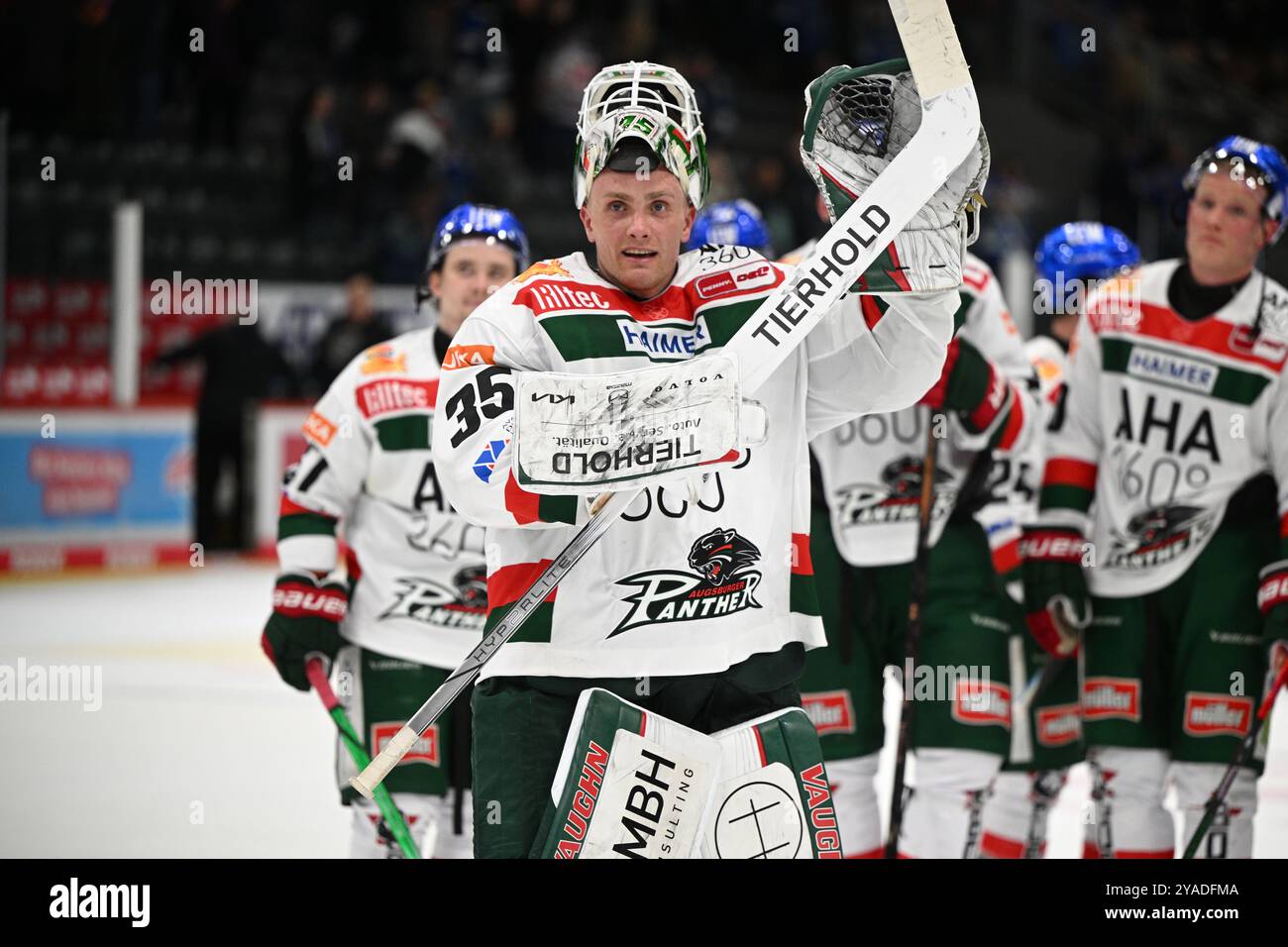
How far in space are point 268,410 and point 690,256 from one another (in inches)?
Answer: 342

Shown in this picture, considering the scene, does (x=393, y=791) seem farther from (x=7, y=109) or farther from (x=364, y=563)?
(x=7, y=109)

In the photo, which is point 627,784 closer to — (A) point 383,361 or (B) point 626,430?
(B) point 626,430

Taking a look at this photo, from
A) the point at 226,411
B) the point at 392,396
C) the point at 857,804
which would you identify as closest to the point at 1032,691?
the point at 857,804

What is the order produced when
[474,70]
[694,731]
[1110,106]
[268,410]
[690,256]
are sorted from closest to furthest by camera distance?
[694,731] < [690,256] < [268,410] < [474,70] < [1110,106]

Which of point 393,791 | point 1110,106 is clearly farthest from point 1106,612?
point 1110,106

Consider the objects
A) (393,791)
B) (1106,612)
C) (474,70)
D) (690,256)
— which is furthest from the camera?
(474,70)

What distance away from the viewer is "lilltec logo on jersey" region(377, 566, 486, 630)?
3.73 metres

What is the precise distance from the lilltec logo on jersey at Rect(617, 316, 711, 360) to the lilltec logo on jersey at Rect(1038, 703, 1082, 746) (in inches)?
87.5

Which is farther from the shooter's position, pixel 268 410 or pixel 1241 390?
pixel 268 410

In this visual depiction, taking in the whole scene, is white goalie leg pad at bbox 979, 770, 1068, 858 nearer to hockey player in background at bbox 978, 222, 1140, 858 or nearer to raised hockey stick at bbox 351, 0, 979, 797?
hockey player in background at bbox 978, 222, 1140, 858

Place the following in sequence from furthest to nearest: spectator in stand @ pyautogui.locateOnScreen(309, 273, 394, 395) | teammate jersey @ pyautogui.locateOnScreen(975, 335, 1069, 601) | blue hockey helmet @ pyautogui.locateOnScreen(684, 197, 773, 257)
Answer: spectator in stand @ pyautogui.locateOnScreen(309, 273, 394, 395)
blue hockey helmet @ pyautogui.locateOnScreen(684, 197, 773, 257)
teammate jersey @ pyautogui.locateOnScreen(975, 335, 1069, 601)

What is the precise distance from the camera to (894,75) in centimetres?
245
